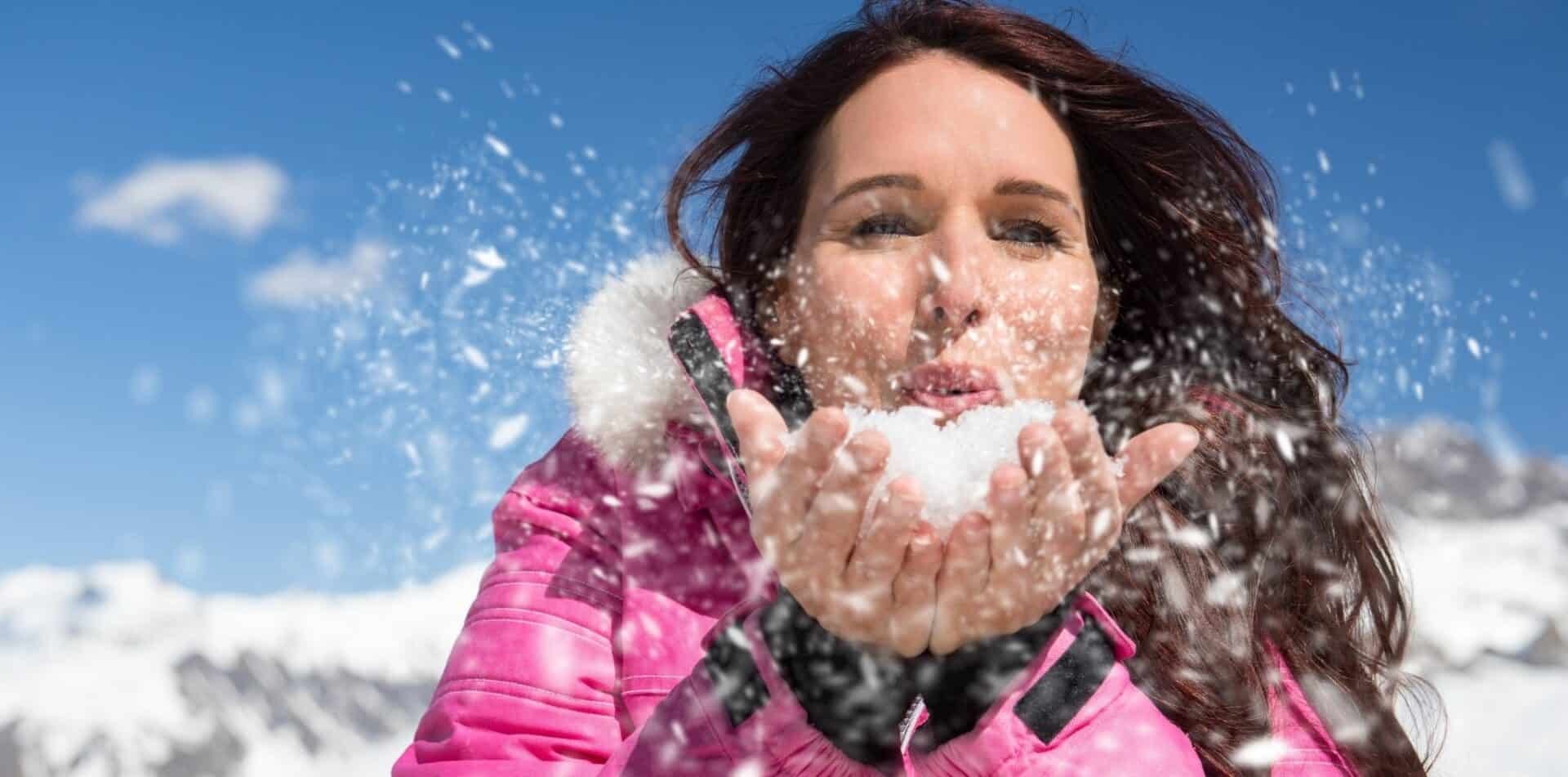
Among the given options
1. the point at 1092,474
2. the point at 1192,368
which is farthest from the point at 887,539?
the point at 1192,368

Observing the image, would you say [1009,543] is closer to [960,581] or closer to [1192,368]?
[960,581]

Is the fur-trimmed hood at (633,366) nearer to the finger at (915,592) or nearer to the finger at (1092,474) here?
the finger at (915,592)

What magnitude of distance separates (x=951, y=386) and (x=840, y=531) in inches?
38.5

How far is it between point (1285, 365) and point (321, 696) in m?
39.0

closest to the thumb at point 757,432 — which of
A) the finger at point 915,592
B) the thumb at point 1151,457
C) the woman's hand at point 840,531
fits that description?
the woman's hand at point 840,531

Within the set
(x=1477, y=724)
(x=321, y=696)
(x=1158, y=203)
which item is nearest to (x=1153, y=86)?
(x=1158, y=203)

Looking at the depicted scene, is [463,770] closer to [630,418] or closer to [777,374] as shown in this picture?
[630,418]

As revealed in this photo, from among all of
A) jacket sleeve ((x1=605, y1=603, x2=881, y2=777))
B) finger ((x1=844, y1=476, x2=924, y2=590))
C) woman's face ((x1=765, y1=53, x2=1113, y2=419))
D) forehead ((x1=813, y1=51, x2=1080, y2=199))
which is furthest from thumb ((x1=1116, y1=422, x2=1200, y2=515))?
forehead ((x1=813, y1=51, x2=1080, y2=199))

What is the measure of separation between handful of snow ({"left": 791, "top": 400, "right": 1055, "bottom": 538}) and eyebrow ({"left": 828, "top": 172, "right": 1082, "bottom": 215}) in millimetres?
667

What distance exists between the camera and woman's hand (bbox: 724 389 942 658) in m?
1.59

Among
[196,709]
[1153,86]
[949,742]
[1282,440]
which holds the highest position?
[196,709]

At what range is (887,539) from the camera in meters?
1.63

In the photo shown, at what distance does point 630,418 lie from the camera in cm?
286

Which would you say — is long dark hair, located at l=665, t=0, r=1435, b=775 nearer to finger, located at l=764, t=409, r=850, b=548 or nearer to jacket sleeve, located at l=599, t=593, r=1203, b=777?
jacket sleeve, located at l=599, t=593, r=1203, b=777
